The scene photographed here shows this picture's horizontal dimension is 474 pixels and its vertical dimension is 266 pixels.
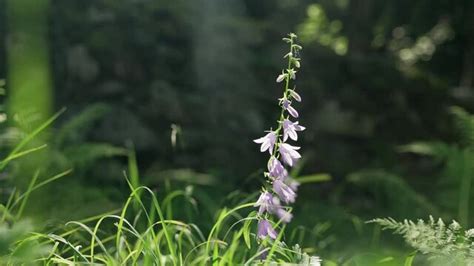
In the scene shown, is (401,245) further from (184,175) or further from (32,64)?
(32,64)

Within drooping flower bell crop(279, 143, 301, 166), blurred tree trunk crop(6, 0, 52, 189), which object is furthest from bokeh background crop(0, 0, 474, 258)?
drooping flower bell crop(279, 143, 301, 166)

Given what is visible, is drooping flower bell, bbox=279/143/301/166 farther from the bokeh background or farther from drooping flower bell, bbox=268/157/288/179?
the bokeh background

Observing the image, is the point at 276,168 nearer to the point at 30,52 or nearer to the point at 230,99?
the point at 30,52

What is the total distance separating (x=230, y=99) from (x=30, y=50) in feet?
6.81

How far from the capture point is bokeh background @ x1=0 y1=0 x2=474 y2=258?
620 cm

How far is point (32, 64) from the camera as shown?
678 centimetres

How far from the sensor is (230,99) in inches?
293

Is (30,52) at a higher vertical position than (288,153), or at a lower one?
lower

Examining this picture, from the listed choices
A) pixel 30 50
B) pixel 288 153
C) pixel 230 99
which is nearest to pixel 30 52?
pixel 30 50

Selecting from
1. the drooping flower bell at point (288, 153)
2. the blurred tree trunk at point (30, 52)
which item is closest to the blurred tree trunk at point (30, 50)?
the blurred tree trunk at point (30, 52)

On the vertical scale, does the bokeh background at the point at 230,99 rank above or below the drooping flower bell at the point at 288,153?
below

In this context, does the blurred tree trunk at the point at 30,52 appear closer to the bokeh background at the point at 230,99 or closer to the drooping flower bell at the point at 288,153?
the bokeh background at the point at 230,99

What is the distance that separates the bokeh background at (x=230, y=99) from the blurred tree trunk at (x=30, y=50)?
1 centimetres

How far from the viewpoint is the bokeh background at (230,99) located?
20.4 ft
